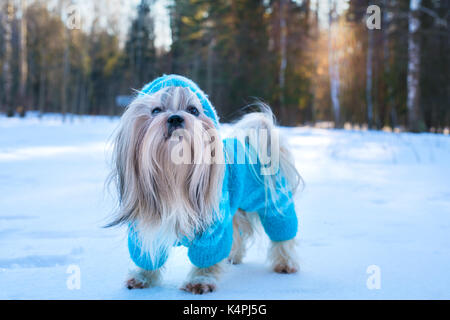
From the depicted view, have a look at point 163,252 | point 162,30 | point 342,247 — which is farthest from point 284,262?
point 162,30

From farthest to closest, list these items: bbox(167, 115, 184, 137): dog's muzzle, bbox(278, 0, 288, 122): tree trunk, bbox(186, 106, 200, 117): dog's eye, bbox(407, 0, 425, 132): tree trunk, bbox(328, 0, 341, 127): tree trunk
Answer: bbox(278, 0, 288, 122): tree trunk < bbox(328, 0, 341, 127): tree trunk < bbox(407, 0, 425, 132): tree trunk < bbox(186, 106, 200, 117): dog's eye < bbox(167, 115, 184, 137): dog's muzzle

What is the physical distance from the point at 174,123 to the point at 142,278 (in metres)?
0.82

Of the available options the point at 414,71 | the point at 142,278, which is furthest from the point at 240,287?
the point at 414,71

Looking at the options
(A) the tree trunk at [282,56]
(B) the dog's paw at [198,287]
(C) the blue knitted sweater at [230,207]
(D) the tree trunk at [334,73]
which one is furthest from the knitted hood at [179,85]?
(A) the tree trunk at [282,56]

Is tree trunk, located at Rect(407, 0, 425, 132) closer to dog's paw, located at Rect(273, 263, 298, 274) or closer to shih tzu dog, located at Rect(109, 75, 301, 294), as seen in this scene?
dog's paw, located at Rect(273, 263, 298, 274)

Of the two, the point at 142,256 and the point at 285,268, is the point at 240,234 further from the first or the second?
the point at 142,256

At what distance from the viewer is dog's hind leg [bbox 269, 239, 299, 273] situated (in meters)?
2.37

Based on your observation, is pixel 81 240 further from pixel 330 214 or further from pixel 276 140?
pixel 330 214

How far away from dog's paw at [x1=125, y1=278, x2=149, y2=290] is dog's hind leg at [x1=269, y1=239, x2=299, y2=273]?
782 mm

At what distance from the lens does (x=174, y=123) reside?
185 cm

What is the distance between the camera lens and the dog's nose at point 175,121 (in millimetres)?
1851

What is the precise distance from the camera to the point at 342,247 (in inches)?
105

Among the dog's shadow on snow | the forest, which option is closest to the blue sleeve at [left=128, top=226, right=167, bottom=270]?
the dog's shadow on snow

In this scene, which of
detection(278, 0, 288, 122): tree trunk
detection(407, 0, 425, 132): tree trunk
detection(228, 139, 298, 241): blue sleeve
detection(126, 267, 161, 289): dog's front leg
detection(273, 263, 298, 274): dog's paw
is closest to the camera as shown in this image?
detection(126, 267, 161, 289): dog's front leg
